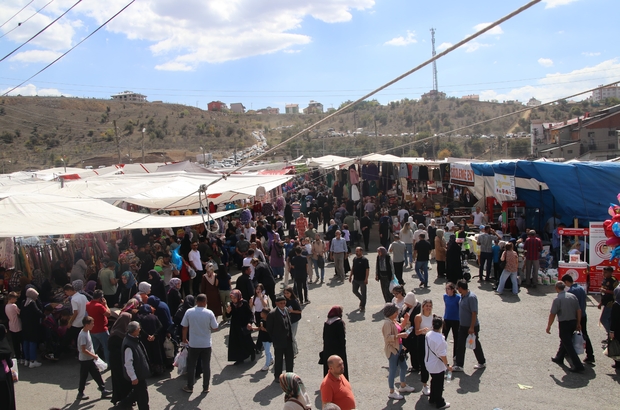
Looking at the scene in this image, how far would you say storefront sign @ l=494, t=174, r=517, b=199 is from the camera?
45.7ft

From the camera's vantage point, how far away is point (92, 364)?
695cm

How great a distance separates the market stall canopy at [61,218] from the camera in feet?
28.9

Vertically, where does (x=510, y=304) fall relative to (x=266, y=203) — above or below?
below

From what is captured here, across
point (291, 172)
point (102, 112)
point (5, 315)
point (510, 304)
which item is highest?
point (102, 112)

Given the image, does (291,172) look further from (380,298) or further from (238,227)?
(380,298)

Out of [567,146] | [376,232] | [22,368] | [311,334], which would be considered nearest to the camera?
[22,368]

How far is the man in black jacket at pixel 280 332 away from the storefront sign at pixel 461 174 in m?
11.7

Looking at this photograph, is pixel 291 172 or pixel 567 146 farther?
pixel 567 146

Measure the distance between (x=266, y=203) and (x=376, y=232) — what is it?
4569mm

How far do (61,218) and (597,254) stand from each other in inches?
444

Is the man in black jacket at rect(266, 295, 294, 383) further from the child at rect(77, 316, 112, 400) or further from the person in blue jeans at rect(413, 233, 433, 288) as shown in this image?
the person in blue jeans at rect(413, 233, 433, 288)

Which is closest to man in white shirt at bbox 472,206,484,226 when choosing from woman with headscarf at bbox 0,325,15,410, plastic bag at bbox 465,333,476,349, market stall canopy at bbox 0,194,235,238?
market stall canopy at bbox 0,194,235,238

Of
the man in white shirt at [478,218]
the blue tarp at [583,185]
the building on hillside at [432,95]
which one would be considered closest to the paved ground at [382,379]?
the blue tarp at [583,185]

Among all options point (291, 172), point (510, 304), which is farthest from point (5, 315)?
point (291, 172)
